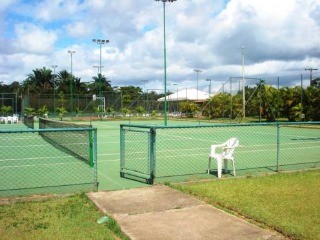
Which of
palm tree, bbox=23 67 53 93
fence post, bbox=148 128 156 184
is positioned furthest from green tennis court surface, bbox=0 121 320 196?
palm tree, bbox=23 67 53 93

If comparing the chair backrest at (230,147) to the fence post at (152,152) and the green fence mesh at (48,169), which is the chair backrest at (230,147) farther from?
the green fence mesh at (48,169)

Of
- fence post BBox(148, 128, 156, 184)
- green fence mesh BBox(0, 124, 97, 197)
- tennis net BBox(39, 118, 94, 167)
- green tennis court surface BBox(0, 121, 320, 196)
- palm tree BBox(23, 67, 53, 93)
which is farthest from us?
palm tree BBox(23, 67, 53, 93)

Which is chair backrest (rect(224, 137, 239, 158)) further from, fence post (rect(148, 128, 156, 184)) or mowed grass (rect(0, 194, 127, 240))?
mowed grass (rect(0, 194, 127, 240))

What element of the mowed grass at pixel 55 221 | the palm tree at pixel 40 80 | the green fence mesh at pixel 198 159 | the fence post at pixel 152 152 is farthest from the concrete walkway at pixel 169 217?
the palm tree at pixel 40 80

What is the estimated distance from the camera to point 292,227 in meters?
5.69

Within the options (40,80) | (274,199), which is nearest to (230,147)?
(274,199)

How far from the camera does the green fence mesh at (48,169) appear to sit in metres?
8.27

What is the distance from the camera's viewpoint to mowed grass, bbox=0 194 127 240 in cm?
555

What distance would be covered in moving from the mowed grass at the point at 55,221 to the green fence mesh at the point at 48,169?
1117 millimetres

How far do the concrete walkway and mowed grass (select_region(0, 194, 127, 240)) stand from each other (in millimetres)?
222

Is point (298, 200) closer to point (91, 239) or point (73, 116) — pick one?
point (91, 239)

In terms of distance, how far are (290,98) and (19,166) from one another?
31620 mm

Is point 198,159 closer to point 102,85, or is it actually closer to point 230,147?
point 230,147

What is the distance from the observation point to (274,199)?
734 cm
